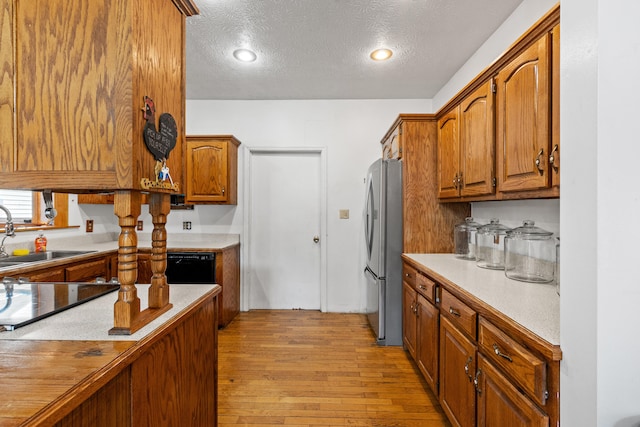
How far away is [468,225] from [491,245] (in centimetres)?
26

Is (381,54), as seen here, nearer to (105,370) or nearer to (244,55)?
(244,55)

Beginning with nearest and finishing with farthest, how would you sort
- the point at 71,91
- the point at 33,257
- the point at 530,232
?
the point at 71,91, the point at 530,232, the point at 33,257

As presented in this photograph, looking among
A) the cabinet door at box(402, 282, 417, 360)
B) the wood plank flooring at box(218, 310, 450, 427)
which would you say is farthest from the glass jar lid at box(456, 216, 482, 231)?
the wood plank flooring at box(218, 310, 450, 427)

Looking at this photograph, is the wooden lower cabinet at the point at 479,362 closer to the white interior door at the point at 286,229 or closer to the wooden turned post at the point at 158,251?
the wooden turned post at the point at 158,251

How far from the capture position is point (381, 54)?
2.54m

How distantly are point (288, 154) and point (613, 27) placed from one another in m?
3.10

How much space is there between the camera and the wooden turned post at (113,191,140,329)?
0.89 meters

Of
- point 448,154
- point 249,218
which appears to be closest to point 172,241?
point 249,218

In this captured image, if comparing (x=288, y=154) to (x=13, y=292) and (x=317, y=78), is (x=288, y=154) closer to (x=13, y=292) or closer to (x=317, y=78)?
(x=317, y=78)

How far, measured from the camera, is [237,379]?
217cm

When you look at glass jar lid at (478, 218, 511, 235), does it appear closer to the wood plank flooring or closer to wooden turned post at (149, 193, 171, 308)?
the wood plank flooring

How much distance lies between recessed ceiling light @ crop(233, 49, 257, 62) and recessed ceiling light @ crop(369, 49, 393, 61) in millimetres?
1048

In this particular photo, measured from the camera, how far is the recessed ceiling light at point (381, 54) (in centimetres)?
249

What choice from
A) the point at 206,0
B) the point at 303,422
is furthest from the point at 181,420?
the point at 206,0
